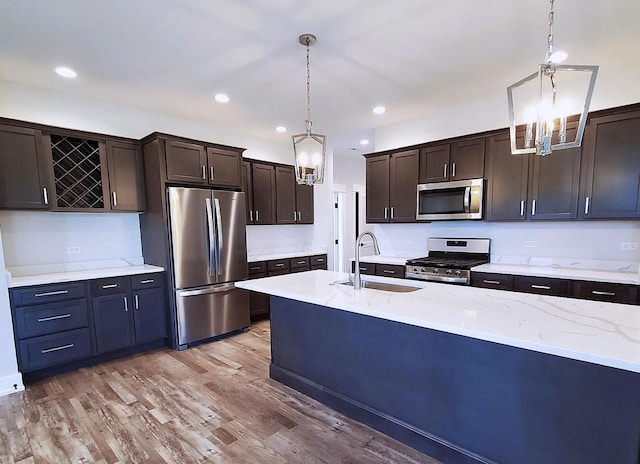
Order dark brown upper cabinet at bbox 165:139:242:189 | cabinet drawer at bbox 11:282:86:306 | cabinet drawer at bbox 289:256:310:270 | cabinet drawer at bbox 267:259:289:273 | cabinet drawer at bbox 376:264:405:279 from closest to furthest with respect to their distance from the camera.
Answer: cabinet drawer at bbox 11:282:86:306 → dark brown upper cabinet at bbox 165:139:242:189 → cabinet drawer at bbox 376:264:405:279 → cabinet drawer at bbox 267:259:289:273 → cabinet drawer at bbox 289:256:310:270

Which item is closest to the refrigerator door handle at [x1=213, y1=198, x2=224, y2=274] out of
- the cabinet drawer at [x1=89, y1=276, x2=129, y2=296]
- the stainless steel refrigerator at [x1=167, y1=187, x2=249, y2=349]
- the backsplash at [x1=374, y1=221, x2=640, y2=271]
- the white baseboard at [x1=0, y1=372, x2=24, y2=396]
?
the stainless steel refrigerator at [x1=167, y1=187, x2=249, y2=349]

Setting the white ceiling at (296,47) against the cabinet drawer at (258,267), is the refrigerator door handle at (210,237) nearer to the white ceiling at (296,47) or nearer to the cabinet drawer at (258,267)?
the cabinet drawer at (258,267)

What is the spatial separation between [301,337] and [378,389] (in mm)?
752

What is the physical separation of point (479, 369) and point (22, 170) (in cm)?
405

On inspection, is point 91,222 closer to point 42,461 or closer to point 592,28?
point 42,461

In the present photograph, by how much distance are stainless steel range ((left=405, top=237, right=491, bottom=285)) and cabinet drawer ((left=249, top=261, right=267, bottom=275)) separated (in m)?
1.99

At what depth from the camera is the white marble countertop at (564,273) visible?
8.95 ft

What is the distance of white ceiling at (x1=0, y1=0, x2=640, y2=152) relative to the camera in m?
2.06

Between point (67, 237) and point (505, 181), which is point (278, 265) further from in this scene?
point (505, 181)

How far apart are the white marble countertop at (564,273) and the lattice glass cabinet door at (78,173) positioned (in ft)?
13.8

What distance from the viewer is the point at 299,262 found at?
4.99 metres

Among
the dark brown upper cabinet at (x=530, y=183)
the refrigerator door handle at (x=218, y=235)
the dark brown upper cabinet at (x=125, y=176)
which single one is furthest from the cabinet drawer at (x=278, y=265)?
the dark brown upper cabinet at (x=530, y=183)

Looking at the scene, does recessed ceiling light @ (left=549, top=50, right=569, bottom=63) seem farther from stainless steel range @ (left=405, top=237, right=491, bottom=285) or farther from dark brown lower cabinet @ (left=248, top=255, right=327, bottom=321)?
dark brown lower cabinet @ (left=248, top=255, right=327, bottom=321)

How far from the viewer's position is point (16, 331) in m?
2.74
